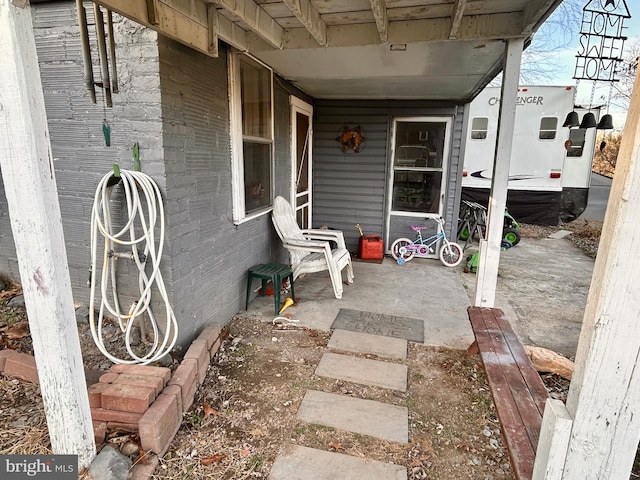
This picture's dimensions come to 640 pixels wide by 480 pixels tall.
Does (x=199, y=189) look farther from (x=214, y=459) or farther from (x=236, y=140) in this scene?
(x=214, y=459)

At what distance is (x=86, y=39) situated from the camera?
1854 mm

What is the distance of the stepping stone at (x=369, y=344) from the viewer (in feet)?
8.73

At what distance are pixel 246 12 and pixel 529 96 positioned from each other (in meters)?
7.16

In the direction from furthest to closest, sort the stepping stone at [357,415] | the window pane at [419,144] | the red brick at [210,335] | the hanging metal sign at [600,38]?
1. the hanging metal sign at [600,38]
2. the window pane at [419,144]
3. the red brick at [210,335]
4. the stepping stone at [357,415]

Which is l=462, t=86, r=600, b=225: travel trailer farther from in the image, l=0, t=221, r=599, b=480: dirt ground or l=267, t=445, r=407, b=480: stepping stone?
l=267, t=445, r=407, b=480: stepping stone

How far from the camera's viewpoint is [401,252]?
506cm

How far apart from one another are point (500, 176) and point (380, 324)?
1510 mm

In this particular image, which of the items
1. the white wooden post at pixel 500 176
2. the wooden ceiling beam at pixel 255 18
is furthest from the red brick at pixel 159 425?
the white wooden post at pixel 500 176

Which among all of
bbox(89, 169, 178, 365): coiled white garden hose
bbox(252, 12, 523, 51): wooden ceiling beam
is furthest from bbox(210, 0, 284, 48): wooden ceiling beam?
bbox(89, 169, 178, 365): coiled white garden hose

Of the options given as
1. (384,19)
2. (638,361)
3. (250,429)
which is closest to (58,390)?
(250,429)

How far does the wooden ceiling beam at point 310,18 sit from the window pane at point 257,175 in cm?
109

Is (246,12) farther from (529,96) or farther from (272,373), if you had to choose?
(529,96)

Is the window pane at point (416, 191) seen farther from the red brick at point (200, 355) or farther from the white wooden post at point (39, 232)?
the white wooden post at point (39, 232)

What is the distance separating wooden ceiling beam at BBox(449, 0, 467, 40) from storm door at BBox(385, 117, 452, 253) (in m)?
2.76
